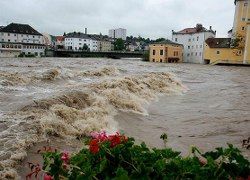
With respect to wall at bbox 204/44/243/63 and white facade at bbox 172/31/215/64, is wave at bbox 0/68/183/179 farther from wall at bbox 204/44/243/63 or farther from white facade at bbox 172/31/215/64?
white facade at bbox 172/31/215/64

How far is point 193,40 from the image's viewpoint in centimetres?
7769

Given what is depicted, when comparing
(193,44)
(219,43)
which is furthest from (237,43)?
(193,44)

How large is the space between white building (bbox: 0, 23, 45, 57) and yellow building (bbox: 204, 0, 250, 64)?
52084 mm

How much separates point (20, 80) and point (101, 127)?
441 inches

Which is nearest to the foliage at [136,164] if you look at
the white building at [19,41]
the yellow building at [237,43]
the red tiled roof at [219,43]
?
the yellow building at [237,43]

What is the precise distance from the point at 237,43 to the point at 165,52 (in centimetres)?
1688

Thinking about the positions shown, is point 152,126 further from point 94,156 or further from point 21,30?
point 21,30

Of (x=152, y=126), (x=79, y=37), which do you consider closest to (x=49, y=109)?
(x=152, y=126)

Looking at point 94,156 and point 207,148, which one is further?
point 207,148

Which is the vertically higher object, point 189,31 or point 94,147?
point 189,31

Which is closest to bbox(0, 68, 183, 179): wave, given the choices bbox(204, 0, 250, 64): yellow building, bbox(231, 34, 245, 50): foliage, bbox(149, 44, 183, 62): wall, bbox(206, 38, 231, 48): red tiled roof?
bbox(204, 0, 250, 64): yellow building

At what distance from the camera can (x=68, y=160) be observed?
278 centimetres

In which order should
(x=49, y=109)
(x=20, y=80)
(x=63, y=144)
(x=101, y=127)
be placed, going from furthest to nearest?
(x=20, y=80), (x=49, y=109), (x=101, y=127), (x=63, y=144)

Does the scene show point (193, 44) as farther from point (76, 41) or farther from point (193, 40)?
point (76, 41)
